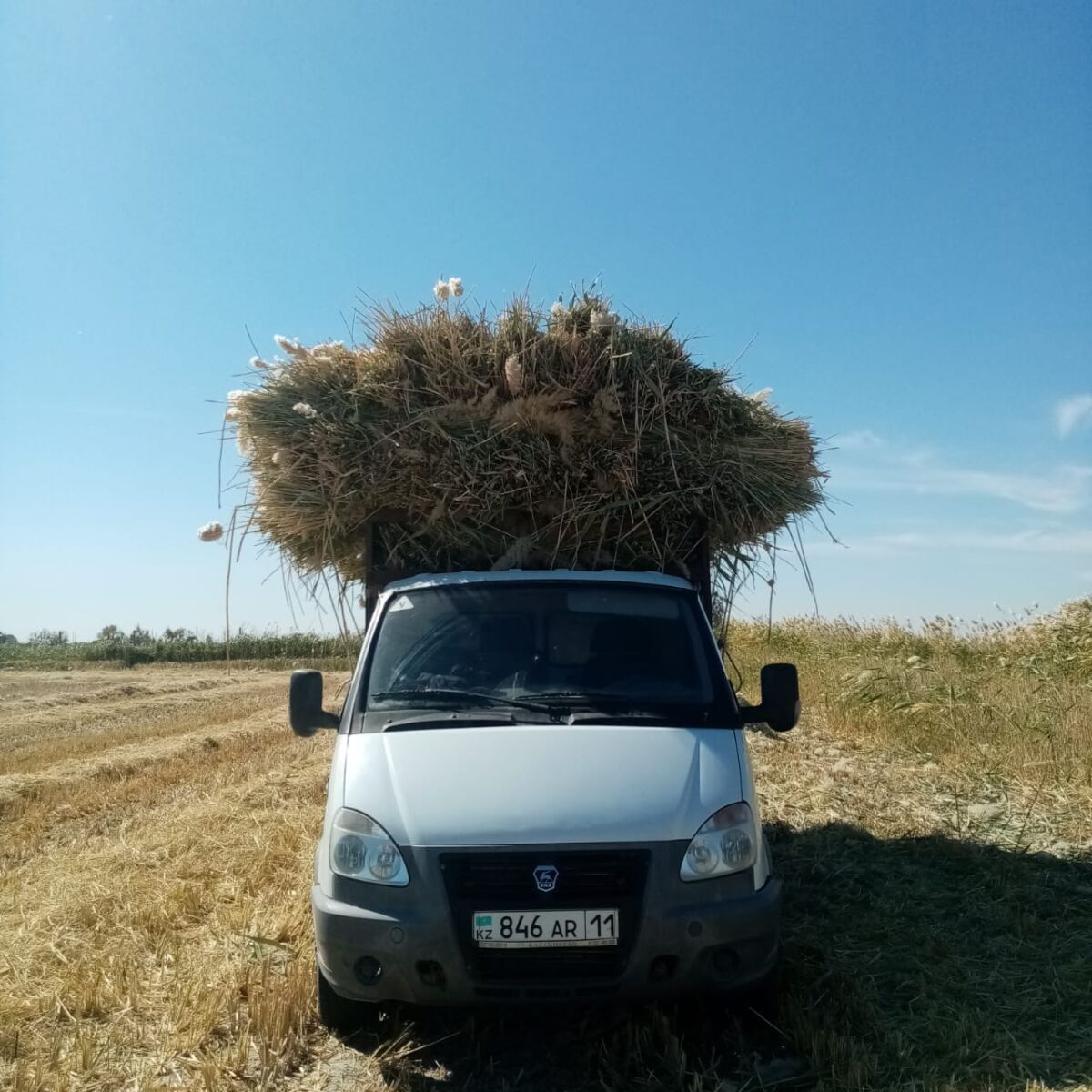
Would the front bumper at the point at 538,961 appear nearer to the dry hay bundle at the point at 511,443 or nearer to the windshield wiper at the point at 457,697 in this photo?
the windshield wiper at the point at 457,697

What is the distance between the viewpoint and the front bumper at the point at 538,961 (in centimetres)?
337

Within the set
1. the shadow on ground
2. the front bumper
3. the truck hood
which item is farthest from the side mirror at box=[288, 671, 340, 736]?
the shadow on ground

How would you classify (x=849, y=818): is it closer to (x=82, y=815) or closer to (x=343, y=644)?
(x=343, y=644)

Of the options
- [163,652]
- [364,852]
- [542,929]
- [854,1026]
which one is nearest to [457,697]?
[364,852]

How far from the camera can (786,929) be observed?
5035 millimetres

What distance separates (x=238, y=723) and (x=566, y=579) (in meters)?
14.7

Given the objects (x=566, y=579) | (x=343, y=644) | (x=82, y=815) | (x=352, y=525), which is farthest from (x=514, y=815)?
(x=82, y=815)

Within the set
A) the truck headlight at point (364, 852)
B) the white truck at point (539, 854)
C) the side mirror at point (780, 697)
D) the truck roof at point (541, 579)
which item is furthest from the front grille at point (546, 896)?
the truck roof at point (541, 579)

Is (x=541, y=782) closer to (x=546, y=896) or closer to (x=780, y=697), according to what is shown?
(x=546, y=896)

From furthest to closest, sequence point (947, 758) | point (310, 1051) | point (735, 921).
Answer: point (947, 758)
point (310, 1051)
point (735, 921)

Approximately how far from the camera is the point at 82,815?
9.58m

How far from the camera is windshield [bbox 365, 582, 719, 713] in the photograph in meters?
4.25

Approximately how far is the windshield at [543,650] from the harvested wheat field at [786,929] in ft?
4.18

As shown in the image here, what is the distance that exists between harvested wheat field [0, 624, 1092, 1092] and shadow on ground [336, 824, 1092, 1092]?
0.01 meters
